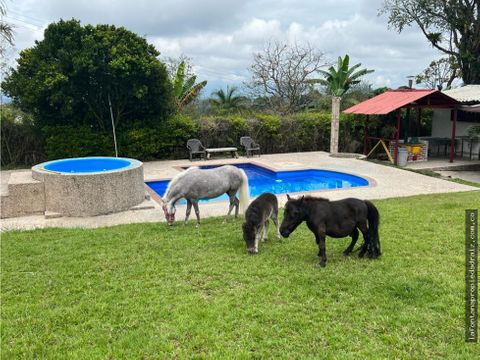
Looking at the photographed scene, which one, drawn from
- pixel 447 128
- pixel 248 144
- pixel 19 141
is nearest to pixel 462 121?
pixel 447 128

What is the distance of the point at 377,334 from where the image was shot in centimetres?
420

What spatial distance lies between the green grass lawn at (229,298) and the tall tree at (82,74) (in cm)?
960

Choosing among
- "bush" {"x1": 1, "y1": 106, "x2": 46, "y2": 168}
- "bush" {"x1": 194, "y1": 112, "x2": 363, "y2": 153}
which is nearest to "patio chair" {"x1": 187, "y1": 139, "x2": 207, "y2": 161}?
"bush" {"x1": 194, "y1": 112, "x2": 363, "y2": 153}

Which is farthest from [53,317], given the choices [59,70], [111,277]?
[59,70]

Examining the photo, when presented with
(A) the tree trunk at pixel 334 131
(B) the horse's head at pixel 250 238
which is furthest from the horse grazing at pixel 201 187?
(A) the tree trunk at pixel 334 131

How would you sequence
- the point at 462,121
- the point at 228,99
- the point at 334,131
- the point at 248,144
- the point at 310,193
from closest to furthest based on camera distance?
the point at 310,193 → the point at 248,144 → the point at 334,131 → the point at 462,121 → the point at 228,99

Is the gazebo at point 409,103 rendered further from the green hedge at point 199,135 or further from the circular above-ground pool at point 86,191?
the circular above-ground pool at point 86,191

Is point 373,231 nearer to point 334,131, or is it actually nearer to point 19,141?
point 334,131

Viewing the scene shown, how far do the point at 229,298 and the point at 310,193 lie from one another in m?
7.17

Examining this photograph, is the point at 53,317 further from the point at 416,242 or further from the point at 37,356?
the point at 416,242

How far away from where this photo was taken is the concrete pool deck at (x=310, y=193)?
949 cm

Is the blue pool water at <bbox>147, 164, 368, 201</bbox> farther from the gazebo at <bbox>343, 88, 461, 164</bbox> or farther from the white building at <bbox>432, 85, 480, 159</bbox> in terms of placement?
the white building at <bbox>432, 85, 480, 159</bbox>

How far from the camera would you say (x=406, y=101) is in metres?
17.2

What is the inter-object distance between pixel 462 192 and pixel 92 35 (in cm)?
1437
